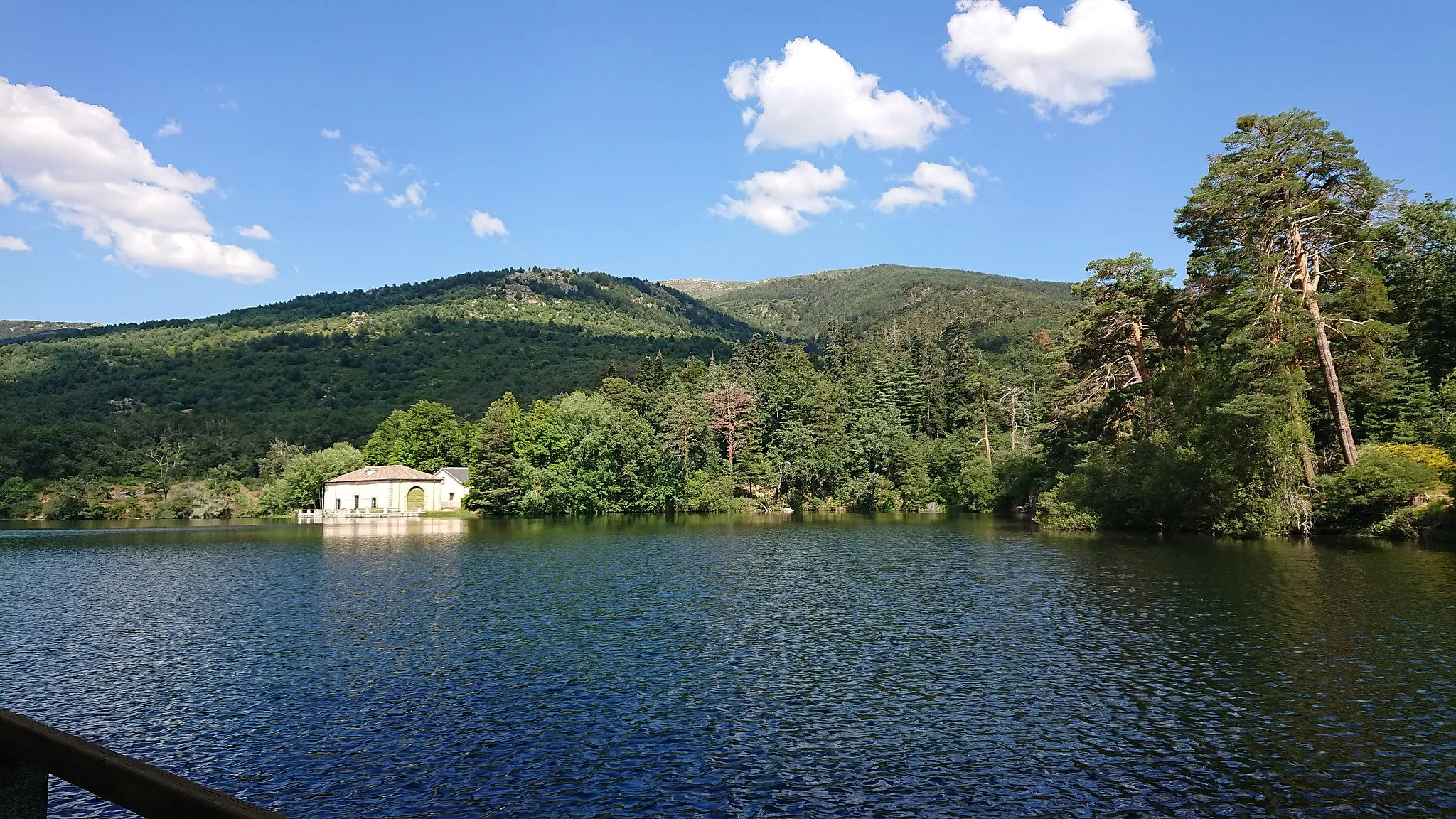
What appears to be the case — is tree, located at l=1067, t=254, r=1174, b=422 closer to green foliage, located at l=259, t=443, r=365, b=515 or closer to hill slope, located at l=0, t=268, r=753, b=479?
green foliage, located at l=259, t=443, r=365, b=515

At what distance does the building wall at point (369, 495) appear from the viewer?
101875 mm

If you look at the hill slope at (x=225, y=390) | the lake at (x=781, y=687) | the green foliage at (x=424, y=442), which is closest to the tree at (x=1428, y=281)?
the lake at (x=781, y=687)

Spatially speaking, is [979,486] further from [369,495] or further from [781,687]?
[369,495]

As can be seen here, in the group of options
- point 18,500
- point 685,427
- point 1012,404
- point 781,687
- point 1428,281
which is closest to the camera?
point 781,687

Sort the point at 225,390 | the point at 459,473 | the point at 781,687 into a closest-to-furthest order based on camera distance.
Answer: the point at 781,687
the point at 459,473
the point at 225,390

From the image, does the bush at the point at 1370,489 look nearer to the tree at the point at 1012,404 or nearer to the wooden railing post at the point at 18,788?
the tree at the point at 1012,404

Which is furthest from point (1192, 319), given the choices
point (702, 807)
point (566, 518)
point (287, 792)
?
point (566, 518)

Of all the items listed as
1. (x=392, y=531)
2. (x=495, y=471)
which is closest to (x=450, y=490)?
(x=495, y=471)

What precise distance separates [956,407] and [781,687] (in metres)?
101

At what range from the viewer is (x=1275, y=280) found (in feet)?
142

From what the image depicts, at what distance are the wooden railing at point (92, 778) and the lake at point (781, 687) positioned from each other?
9121 mm

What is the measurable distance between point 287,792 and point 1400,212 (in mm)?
54746

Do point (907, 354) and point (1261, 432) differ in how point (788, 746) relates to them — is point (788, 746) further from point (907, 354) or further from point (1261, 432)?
point (907, 354)

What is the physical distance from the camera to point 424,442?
114500mm
